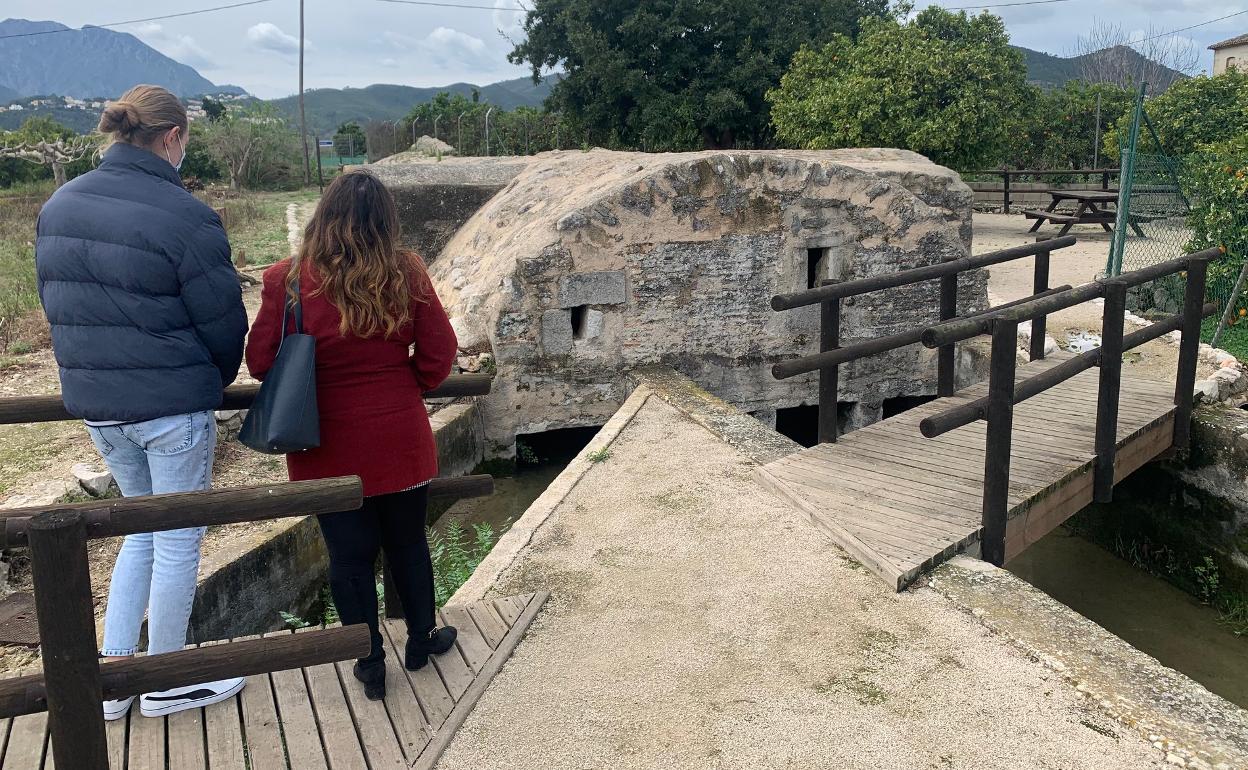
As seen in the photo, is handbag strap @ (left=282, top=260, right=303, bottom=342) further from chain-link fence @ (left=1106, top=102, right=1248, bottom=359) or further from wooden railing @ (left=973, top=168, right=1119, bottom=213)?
wooden railing @ (left=973, top=168, right=1119, bottom=213)

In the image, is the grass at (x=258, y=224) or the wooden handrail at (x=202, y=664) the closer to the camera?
the wooden handrail at (x=202, y=664)

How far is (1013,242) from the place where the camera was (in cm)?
1631

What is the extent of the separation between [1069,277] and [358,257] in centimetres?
1164

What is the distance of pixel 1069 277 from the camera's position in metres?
12.4

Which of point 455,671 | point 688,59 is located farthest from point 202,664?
point 688,59

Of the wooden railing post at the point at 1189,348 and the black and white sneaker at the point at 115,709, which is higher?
the wooden railing post at the point at 1189,348

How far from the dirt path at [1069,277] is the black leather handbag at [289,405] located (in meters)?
6.49

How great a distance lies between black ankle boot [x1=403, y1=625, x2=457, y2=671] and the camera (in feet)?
10.3

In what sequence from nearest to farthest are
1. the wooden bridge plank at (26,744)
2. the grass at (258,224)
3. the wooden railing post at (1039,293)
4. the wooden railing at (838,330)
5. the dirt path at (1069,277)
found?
the wooden bridge plank at (26,744) < the wooden railing at (838,330) < the wooden railing post at (1039,293) < the dirt path at (1069,277) < the grass at (258,224)

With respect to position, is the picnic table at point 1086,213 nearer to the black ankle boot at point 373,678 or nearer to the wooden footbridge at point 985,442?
the wooden footbridge at point 985,442

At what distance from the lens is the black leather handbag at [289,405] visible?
8.94 ft

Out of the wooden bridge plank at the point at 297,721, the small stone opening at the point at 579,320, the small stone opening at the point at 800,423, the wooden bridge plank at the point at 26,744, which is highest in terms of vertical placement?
the small stone opening at the point at 579,320

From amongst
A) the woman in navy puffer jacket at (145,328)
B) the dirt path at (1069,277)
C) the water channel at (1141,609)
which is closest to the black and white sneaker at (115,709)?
the woman in navy puffer jacket at (145,328)

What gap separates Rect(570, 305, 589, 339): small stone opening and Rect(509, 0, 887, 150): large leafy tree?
15.6m
